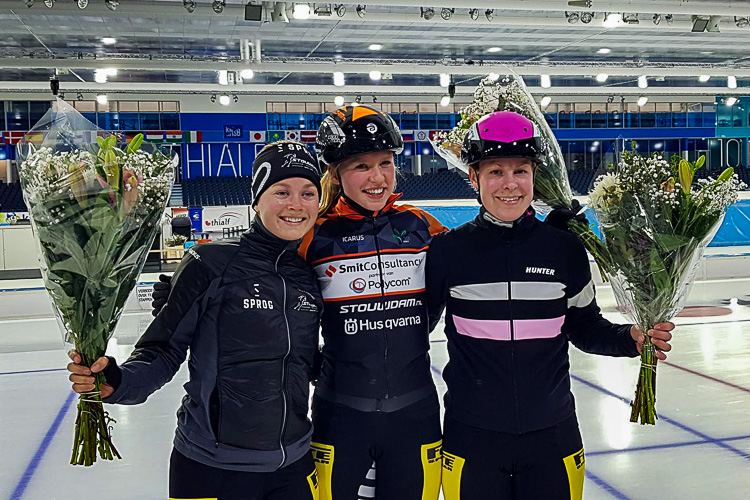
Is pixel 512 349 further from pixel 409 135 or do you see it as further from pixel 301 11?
pixel 409 135

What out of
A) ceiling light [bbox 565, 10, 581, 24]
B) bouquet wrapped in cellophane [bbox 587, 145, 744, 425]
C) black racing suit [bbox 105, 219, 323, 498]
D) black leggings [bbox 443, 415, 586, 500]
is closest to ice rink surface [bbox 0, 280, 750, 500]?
black leggings [bbox 443, 415, 586, 500]

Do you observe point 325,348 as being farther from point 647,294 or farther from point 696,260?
point 696,260

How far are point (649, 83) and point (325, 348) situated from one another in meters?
22.8

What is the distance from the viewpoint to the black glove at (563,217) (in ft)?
8.44

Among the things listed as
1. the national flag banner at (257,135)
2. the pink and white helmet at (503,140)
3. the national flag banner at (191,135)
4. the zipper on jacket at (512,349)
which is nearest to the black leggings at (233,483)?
the zipper on jacket at (512,349)

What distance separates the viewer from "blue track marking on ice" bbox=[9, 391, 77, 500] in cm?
389

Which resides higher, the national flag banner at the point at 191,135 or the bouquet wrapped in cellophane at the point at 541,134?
the national flag banner at the point at 191,135

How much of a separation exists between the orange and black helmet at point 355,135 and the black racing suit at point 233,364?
17.4 inches

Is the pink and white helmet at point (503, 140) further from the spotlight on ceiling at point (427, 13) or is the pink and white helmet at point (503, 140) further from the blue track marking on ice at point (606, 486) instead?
the spotlight on ceiling at point (427, 13)

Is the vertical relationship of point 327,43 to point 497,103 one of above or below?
above

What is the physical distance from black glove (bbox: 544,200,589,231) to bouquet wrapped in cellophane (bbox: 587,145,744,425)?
4.0 inches

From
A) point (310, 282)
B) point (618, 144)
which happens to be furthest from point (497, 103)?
point (310, 282)

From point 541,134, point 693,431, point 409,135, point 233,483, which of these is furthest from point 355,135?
point 409,135

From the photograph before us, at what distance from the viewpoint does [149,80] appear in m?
20.0
